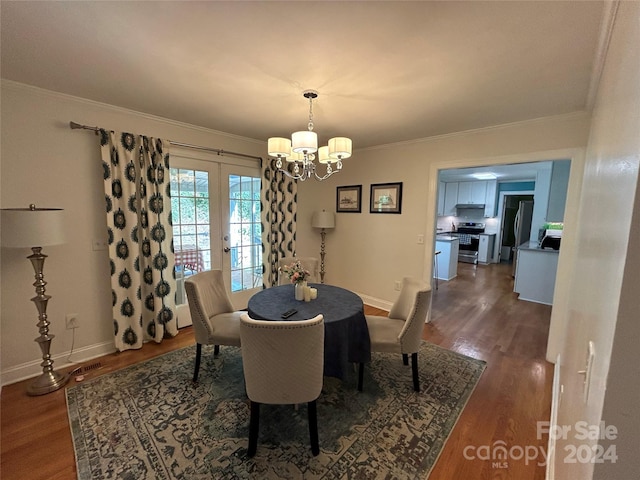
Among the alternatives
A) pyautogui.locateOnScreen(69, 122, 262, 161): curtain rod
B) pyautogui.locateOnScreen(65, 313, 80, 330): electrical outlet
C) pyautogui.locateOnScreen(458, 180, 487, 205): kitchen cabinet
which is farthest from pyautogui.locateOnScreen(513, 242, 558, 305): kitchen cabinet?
Answer: pyautogui.locateOnScreen(65, 313, 80, 330): electrical outlet

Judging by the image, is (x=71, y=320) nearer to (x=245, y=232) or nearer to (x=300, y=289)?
(x=245, y=232)

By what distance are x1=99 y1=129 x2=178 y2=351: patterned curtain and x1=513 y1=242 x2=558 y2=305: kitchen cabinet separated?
5461 mm

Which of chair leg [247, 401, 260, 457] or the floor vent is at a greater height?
chair leg [247, 401, 260, 457]

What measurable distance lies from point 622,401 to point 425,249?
3.28 metres

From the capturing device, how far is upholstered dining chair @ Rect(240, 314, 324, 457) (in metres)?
1.50

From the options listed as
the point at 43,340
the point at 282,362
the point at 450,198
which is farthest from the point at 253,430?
the point at 450,198

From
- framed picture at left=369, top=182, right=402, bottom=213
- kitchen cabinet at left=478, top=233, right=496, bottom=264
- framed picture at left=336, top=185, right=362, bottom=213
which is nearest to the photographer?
framed picture at left=369, top=182, right=402, bottom=213

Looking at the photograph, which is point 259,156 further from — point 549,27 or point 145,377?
point 549,27

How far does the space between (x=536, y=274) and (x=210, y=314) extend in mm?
5107

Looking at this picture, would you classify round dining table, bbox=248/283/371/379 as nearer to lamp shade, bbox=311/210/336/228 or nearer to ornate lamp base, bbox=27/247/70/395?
ornate lamp base, bbox=27/247/70/395

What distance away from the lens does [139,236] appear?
2811 millimetres

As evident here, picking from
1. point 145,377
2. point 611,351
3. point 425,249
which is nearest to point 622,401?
point 611,351

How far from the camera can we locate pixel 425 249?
358cm

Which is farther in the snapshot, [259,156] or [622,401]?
[259,156]
